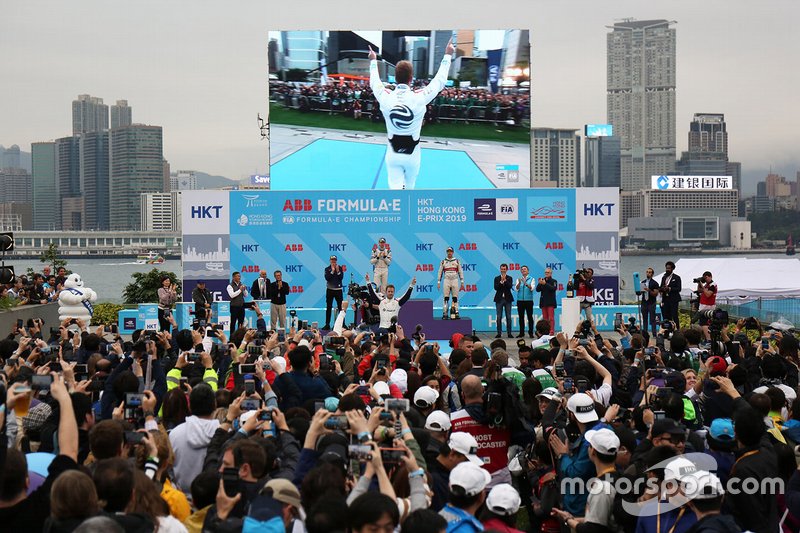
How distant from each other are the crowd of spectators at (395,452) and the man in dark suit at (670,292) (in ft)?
40.5

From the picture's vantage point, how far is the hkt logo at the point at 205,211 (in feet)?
90.5

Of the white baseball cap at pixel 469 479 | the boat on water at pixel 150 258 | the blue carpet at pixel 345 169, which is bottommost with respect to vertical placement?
the boat on water at pixel 150 258

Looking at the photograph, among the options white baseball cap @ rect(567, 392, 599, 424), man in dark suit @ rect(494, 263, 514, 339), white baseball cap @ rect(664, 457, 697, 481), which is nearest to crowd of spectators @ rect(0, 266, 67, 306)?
man in dark suit @ rect(494, 263, 514, 339)

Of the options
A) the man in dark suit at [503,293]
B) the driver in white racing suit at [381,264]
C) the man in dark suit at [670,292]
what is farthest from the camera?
the driver in white racing suit at [381,264]

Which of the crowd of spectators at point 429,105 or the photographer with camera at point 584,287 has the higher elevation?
the crowd of spectators at point 429,105

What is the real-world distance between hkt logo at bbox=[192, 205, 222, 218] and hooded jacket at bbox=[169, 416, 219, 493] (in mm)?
20716

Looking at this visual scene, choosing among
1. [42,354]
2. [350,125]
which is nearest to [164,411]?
[42,354]

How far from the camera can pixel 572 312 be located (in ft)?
73.3

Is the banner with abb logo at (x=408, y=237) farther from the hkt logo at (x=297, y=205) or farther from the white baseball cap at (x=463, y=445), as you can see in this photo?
the white baseball cap at (x=463, y=445)

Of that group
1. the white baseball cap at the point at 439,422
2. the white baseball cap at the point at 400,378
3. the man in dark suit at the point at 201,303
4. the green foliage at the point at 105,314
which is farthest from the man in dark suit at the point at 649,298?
the white baseball cap at the point at 439,422

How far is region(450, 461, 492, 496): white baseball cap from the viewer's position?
529 centimetres

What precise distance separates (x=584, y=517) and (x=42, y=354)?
6983 mm

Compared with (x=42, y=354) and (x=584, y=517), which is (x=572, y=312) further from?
(x=584, y=517)

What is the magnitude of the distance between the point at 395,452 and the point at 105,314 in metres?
26.0
